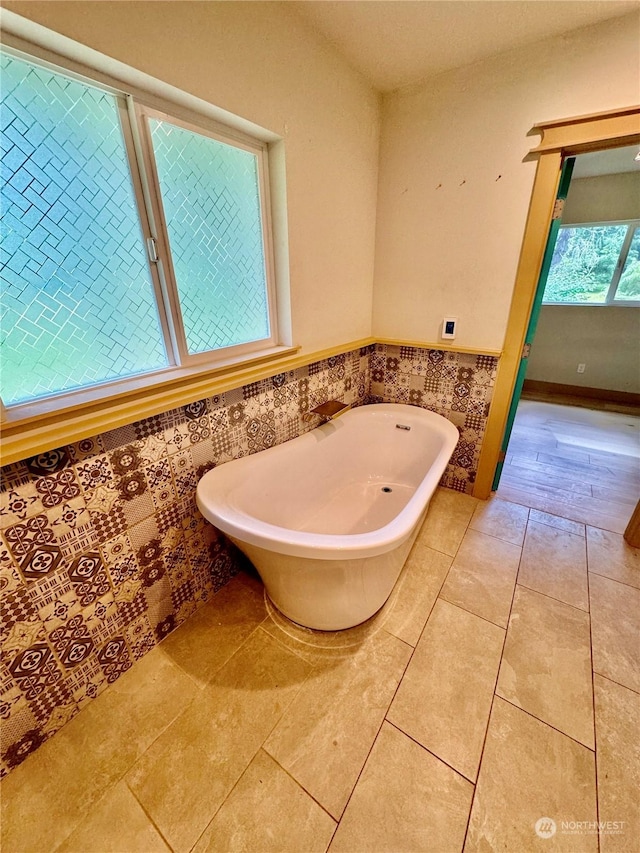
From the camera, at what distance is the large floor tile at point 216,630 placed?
49.7 inches

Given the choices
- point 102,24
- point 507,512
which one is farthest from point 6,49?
point 507,512

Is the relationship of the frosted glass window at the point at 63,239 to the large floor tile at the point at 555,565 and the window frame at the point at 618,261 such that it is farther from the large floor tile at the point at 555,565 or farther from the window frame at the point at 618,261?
the window frame at the point at 618,261

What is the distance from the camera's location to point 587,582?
5.11ft

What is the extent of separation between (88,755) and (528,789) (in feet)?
4.32

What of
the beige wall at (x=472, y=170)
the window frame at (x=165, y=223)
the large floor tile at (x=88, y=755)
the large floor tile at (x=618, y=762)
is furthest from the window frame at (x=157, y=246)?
the large floor tile at (x=618, y=762)

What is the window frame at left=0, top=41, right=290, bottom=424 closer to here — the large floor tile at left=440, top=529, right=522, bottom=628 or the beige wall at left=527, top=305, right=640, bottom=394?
the large floor tile at left=440, top=529, right=522, bottom=628

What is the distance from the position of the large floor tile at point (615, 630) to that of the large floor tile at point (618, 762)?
61 millimetres

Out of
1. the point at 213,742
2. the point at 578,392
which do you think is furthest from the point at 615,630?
the point at 578,392

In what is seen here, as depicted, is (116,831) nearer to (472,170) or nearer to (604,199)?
(472,170)

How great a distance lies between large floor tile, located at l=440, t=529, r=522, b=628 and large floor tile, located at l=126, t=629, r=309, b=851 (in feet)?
2.57

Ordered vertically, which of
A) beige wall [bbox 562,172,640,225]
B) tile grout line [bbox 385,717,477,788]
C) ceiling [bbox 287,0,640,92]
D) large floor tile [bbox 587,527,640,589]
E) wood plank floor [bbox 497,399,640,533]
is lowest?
tile grout line [bbox 385,717,477,788]

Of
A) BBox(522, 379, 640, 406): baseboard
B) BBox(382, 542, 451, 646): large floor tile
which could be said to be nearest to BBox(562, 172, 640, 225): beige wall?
BBox(522, 379, 640, 406): baseboard

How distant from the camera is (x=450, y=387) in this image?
211cm

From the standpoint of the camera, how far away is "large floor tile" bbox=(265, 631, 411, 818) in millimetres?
963
